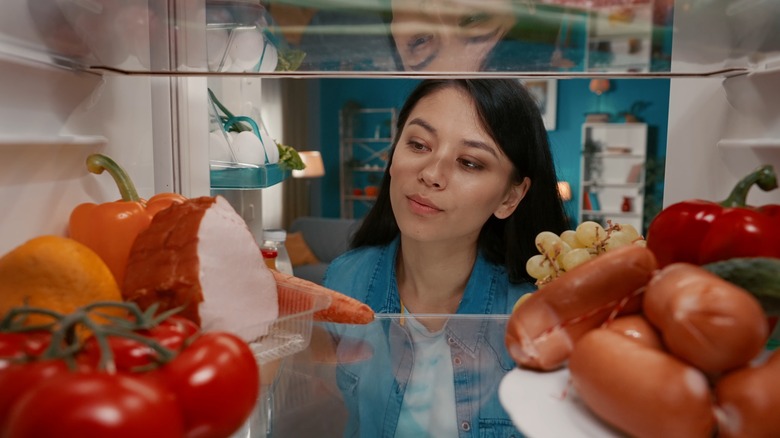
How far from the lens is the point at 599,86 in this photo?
15.9 feet

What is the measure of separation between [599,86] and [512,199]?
4.00m

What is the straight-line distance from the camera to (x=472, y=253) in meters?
1.25

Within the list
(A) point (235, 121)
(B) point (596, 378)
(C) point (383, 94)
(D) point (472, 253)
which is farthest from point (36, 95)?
(C) point (383, 94)

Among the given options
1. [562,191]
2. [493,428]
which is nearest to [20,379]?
[493,428]

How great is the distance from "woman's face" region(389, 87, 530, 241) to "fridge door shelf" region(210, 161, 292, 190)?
9.8 inches

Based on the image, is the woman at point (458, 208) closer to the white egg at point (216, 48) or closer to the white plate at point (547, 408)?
the white plate at point (547, 408)

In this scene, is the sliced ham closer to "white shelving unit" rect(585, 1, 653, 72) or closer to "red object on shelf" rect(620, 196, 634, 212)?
"white shelving unit" rect(585, 1, 653, 72)

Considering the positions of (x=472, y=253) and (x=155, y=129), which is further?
(x=472, y=253)

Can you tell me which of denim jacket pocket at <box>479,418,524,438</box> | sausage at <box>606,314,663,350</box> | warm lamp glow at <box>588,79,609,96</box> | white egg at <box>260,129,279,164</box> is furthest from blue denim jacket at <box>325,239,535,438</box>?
warm lamp glow at <box>588,79,609,96</box>

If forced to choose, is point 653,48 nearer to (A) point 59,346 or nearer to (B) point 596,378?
(B) point 596,378

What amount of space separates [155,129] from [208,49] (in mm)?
290

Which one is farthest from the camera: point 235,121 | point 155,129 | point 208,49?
point 235,121

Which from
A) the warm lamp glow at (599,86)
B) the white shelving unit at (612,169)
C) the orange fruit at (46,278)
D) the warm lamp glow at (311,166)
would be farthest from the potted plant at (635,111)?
the orange fruit at (46,278)

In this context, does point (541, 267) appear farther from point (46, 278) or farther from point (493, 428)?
point (46, 278)
